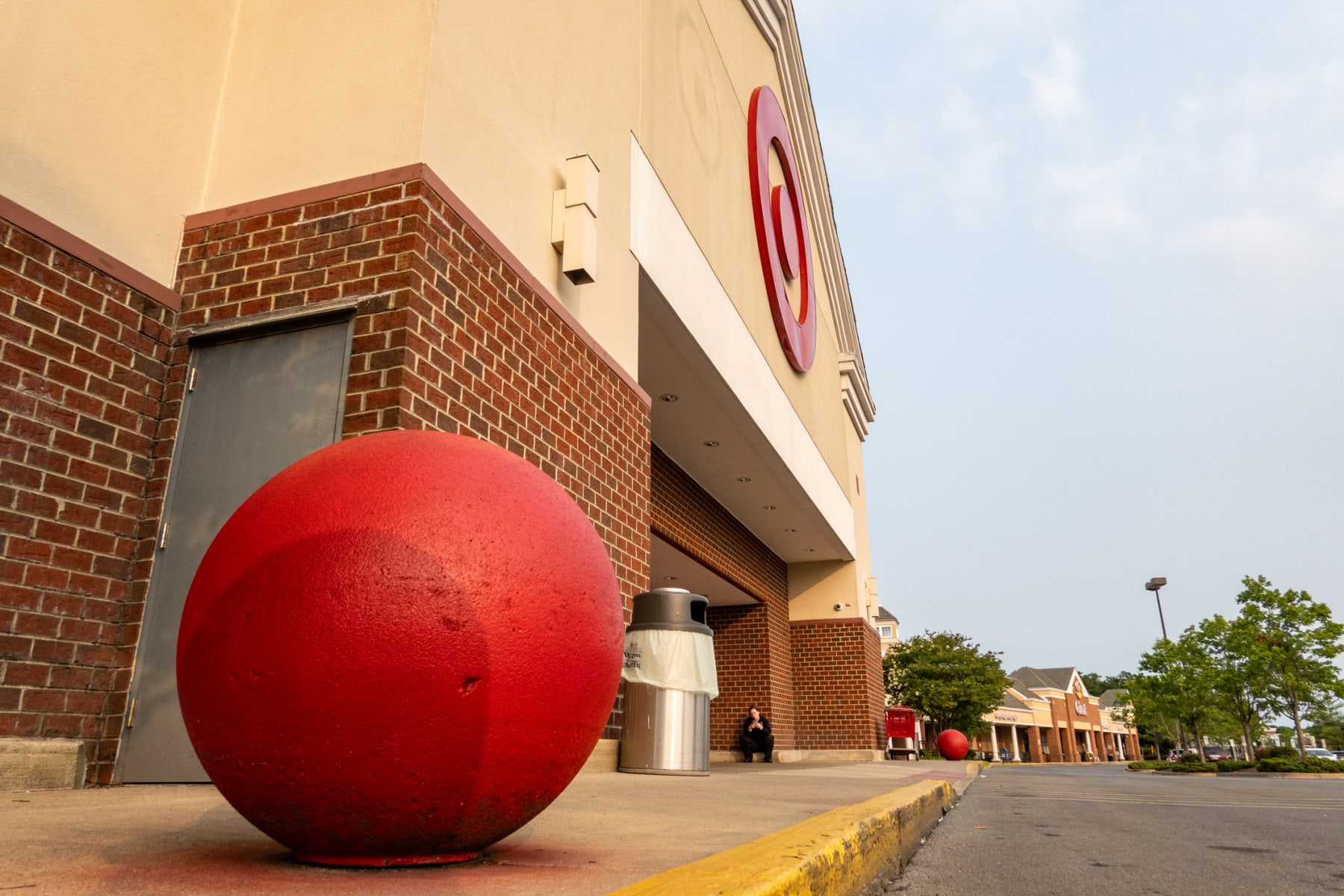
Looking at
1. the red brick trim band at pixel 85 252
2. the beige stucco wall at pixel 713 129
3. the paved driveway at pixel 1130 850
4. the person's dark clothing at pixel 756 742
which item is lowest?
the paved driveway at pixel 1130 850

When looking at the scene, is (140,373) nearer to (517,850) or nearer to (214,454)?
(214,454)

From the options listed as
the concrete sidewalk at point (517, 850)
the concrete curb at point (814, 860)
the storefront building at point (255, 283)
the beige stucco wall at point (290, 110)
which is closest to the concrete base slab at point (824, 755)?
the storefront building at point (255, 283)

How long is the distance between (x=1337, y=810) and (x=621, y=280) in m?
7.11

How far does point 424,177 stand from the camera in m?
4.48

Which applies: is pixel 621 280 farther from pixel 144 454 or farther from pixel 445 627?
pixel 445 627

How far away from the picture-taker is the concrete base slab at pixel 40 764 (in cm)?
352

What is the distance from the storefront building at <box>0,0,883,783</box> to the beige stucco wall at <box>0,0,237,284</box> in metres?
0.01

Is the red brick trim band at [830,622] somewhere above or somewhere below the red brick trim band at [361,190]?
below

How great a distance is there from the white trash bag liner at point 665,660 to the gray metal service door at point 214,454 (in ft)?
10.1

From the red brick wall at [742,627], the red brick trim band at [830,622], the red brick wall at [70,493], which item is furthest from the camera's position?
the red brick trim band at [830,622]

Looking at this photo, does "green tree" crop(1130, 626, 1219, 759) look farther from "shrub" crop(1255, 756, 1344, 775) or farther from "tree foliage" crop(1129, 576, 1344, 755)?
"shrub" crop(1255, 756, 1344, 775)

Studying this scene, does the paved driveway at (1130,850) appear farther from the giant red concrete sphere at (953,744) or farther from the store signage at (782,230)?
the giant red concrete sphere at (953,744)

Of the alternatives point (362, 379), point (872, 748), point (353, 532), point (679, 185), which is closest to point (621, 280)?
point (679, 185)

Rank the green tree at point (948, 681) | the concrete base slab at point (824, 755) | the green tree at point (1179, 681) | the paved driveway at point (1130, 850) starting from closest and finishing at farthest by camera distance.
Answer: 1. the paved driveway at point (1130, 850)
2. the concrete base slab at point (824, 755)
3. the green tree at point (948, 681)
4. the green tree at point (1179, 681)
